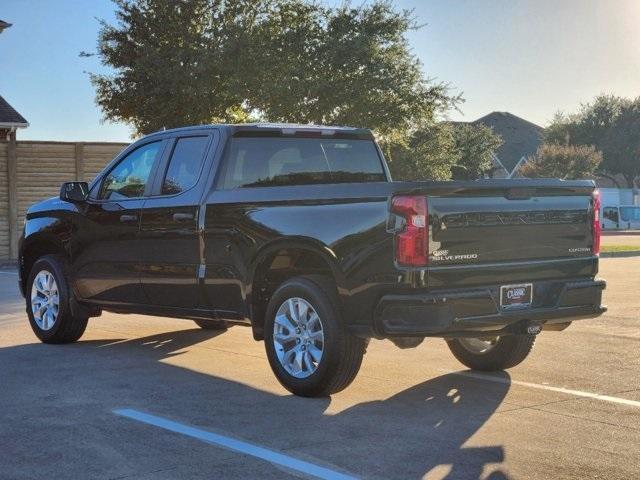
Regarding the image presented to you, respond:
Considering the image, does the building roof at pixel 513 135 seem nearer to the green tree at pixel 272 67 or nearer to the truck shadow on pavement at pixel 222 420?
the green tree at pixel 272 67

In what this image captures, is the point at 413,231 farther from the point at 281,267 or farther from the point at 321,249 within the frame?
the point at 281,267

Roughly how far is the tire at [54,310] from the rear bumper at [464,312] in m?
4.05

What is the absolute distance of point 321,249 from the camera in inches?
274

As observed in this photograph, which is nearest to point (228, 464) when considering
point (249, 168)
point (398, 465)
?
point (398, 465)

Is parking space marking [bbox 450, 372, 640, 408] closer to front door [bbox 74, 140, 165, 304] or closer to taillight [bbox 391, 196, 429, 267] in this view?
taillight [bbox 391, 196, 429, 267]

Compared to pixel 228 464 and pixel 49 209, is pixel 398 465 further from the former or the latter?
pixel 49 209

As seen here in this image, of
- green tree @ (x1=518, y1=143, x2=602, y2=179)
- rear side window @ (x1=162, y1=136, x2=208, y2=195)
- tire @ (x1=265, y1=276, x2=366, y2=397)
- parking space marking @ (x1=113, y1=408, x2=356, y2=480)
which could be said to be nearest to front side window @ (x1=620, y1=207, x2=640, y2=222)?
green tree @ (x1=518, y1=143, x2=602, y2=179)

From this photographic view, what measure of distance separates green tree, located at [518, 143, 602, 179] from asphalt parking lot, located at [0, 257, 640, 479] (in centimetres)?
6083

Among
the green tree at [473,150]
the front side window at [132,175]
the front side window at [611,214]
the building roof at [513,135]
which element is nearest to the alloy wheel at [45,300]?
the front side window at [132,175]

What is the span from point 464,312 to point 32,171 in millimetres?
21333

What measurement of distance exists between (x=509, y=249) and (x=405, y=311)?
0.90 metres

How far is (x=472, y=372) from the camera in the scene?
818cm

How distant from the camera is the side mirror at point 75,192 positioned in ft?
30.7

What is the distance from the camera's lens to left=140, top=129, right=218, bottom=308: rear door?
813cm
